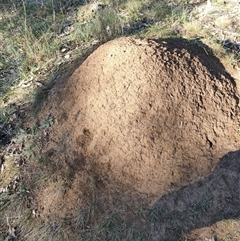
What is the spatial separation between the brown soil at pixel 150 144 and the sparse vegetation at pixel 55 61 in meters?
0.06

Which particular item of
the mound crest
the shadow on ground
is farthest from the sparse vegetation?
the mound crest

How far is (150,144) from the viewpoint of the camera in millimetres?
2719

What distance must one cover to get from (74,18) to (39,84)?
174 centimetres

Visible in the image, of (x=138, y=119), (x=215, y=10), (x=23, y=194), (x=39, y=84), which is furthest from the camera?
(x=215, y=10)

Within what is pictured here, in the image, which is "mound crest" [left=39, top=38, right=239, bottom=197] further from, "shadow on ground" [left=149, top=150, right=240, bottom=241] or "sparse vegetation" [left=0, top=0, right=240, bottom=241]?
"sparse vegetation" [left=0, top=0, right=240, bottom=241]

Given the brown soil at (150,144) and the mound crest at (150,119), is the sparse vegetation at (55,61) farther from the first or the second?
the mound crest at (150,119)

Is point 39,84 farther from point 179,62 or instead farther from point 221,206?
point 221,206

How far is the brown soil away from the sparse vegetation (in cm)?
6

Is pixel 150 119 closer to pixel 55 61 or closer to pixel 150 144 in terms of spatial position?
pixel 150 144

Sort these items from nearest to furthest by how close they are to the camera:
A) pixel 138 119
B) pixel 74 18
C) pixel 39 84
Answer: pixel 138 119 < pixel 39 84 < pixel 74 18

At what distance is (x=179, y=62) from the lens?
292 centimetres

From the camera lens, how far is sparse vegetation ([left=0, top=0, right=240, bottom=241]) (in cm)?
269

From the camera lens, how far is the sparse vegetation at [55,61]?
2686 millimetres

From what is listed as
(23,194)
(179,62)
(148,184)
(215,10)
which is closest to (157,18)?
(215,10)
